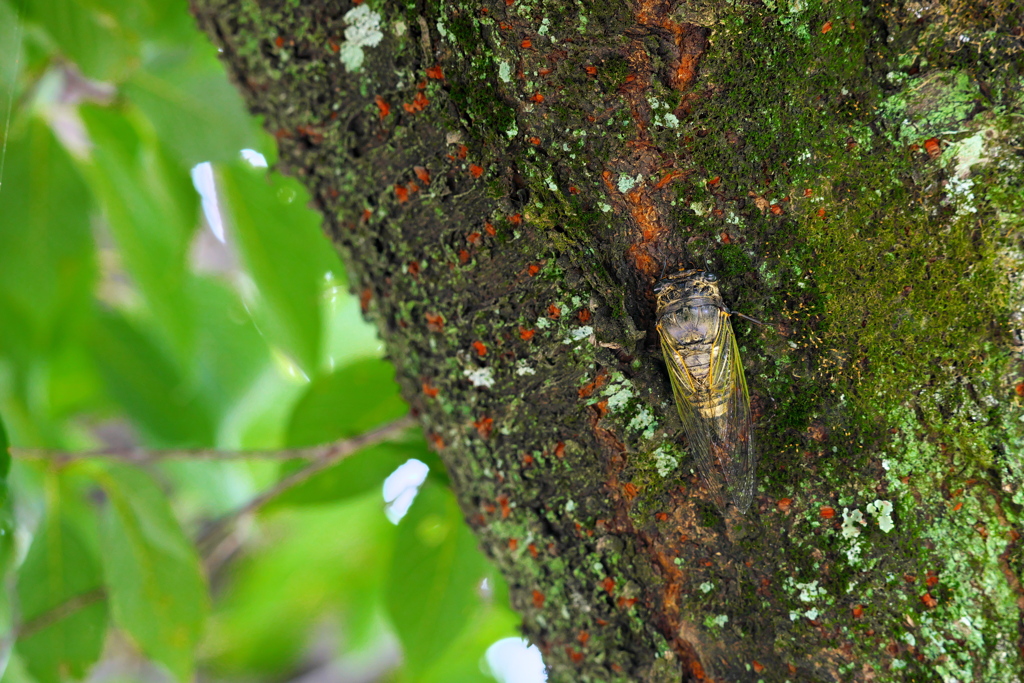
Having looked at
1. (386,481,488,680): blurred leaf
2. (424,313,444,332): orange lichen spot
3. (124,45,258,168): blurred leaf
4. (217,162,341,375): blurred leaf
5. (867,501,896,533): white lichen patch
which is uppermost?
(124,45,258,168): blurred leaf

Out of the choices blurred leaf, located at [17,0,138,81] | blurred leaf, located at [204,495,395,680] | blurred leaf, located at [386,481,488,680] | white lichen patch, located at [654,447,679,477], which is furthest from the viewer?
blurred leaf, located at [204,495,395,680]

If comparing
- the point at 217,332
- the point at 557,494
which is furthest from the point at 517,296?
the point at 217,332

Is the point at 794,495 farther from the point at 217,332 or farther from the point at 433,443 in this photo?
the point at 217,332

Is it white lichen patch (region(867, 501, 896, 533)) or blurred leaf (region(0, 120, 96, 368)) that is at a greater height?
blurred leaf (region(0, 120, 96, 368))

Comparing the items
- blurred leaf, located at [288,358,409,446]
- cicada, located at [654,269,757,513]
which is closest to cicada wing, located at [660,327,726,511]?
cicada, located at [654,269,757,513]

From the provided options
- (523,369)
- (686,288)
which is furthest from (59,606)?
(686,288)

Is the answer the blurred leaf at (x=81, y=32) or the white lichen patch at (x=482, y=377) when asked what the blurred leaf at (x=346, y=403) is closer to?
the white lichen patch at (x=482, y=377)

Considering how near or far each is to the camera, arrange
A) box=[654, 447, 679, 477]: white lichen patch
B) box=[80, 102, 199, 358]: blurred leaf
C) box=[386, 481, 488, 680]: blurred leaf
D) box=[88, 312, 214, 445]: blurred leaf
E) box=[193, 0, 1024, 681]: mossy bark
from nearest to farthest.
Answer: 1. box=[193, 0, 1024, 681]: mossy bark
2. box=[654, 447, 679, 477]: white lichen patch
3. box=[386, 481, 488, 680]: blurred leaf
4. box=[80, 102, 199, 358]: blurred leaf
5. box=[88, 312, 214, 445]: blurred leaf

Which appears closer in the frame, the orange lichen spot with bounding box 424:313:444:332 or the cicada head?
the cicada head

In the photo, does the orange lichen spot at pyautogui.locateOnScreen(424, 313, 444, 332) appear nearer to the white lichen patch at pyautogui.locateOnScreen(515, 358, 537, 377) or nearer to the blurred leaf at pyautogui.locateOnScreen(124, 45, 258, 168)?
the white lichen patch at pyautogui.locateOnScreen(515, 358, 537, 377)
